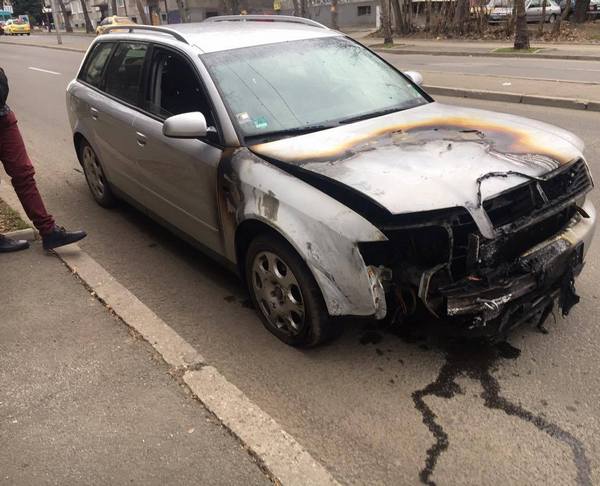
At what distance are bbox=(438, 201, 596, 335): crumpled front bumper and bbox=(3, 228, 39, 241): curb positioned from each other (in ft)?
12.1

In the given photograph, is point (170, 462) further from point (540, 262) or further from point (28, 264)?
point (28, 264)

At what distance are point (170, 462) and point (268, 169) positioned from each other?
5.04ft

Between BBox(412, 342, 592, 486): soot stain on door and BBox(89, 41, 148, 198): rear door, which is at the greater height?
BBox(89, 41, 148, 198): rear door

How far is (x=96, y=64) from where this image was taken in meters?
5.34

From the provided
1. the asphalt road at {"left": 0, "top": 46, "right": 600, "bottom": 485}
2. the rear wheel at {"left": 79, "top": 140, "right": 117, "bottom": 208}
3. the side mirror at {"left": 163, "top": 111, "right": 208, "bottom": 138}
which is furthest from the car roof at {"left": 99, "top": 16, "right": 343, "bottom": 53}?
the asphalt road at {"left": 0, "top": 46, "right": 600, "bottom": 485}

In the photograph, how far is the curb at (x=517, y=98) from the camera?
30.7 ft

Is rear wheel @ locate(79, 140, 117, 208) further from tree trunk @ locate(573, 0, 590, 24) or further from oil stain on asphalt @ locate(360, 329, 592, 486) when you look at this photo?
tree trunk @ locate(573, 0, 590, 24)

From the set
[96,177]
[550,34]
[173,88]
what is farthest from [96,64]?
[550,34]

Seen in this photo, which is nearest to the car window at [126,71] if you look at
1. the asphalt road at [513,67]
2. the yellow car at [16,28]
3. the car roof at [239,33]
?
the car roof at [239,33]

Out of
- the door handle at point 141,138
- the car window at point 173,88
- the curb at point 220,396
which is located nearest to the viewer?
the curb at point 220,396

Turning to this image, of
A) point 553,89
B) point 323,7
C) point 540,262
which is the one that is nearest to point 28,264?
point 540,262

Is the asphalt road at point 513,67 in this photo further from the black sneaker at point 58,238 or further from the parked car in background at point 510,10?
the black sneaker at point 58,238

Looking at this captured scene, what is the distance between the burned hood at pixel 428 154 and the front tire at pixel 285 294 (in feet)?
1.59

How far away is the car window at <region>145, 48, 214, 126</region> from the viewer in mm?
3639
